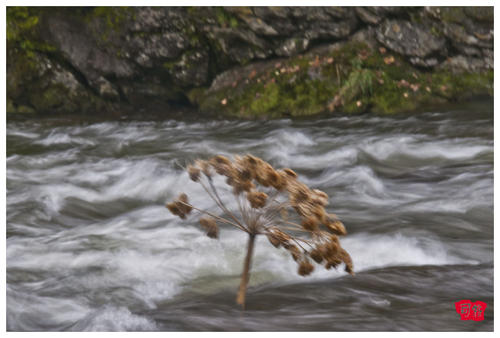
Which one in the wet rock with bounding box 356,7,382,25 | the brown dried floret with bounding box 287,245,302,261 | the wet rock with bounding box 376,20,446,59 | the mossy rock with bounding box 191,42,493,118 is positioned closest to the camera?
the brown dried floret with bounding box 287,245,302,261

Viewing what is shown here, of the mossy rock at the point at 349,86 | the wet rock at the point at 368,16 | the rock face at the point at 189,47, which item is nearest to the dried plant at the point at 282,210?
the mossy rock at the point at 349,86

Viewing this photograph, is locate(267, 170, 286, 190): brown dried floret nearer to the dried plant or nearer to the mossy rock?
the dried plant

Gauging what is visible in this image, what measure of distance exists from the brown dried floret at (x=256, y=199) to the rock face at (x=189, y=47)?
7959 millimetres

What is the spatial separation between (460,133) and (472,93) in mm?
2903

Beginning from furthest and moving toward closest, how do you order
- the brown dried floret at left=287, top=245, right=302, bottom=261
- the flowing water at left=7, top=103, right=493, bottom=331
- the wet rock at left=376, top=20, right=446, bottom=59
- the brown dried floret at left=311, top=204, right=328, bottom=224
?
the wet rock at left=376, top=20, right=446, bottom=59
the flowing water at left=7, top=103, right=493, bottom=331
the brown dried floret at left=287, top=245, right=302, bottom=261
the brown dried floret at left=311, top=204, right=328, bottom=224

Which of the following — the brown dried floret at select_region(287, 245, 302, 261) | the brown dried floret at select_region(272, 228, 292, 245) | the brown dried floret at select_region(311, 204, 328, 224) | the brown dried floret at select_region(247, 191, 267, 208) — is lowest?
the brown dried floret at select_region(287, 245, 302, 261)

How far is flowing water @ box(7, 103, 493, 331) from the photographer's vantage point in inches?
100

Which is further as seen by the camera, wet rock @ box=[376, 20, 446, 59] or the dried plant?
wet rock @ box=[376, 20, 446, 59]

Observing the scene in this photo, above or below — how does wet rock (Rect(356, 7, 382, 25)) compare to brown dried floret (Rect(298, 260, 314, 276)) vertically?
above

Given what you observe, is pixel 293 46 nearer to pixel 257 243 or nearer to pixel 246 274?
pixel 257 243

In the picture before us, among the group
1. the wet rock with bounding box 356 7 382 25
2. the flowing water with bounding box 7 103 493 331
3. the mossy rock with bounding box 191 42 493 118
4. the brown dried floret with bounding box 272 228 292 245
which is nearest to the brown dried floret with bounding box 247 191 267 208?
the brown dried floret with bounding box 272 228 292 245

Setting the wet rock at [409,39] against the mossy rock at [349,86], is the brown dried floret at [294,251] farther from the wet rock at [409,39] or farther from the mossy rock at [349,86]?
the wet rock at [409,39]

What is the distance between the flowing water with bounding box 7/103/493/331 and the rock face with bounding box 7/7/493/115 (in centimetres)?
297

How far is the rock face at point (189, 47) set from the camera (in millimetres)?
9977
